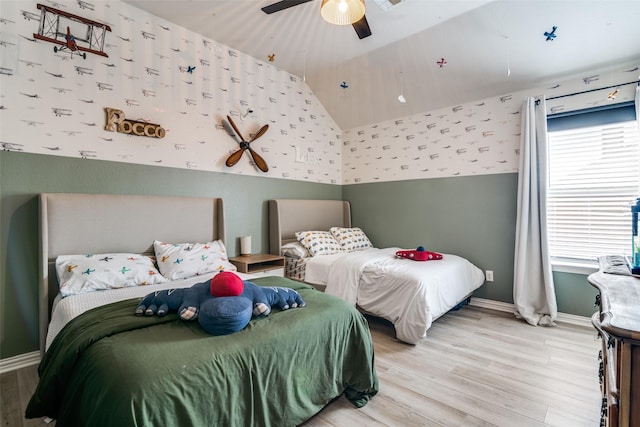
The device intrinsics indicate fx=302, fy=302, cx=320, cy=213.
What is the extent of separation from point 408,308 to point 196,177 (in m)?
2.40

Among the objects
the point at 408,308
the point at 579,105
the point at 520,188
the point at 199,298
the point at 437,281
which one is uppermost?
the point at 579,105

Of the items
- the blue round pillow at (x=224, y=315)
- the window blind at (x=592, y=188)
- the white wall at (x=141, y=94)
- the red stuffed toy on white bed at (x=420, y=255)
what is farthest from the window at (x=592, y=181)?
the blue round pillow at (x=224, y=315)

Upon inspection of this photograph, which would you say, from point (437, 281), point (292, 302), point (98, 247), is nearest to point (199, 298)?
point (292, 302)

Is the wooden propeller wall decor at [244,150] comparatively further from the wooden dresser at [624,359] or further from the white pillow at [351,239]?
the wooden dresser at [624,359]

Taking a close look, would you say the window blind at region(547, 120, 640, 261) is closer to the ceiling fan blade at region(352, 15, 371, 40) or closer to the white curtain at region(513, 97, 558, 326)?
the white curtain at region(513, 97, 558, 326)

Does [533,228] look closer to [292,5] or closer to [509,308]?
[509,308]

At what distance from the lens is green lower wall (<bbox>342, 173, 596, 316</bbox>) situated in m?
3.09

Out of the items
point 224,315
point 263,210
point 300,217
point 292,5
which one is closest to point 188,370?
point 224,315

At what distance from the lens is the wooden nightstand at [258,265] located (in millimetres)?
3057

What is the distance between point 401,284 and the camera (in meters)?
2.66

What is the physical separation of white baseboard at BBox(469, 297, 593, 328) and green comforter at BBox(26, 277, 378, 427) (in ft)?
7.82

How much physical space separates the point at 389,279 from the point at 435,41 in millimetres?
2392

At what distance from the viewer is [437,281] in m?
2.72

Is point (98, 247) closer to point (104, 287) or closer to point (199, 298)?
point (104, 287)
